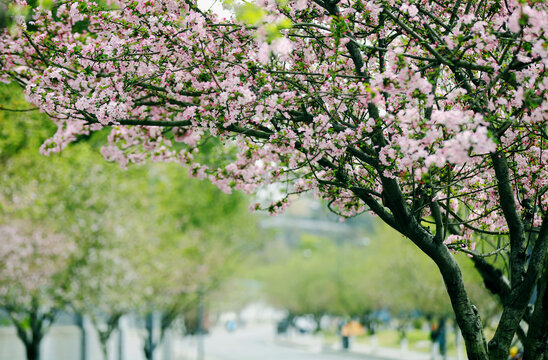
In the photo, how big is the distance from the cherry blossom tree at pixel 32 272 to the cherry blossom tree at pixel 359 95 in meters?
11.2

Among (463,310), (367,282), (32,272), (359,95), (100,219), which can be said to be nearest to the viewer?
(359,95)

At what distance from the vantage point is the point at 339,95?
5.23 metres

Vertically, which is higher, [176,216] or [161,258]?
[176,216]

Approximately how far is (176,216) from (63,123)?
76.5ft

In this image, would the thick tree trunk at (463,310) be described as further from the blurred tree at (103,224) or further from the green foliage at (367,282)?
the blurred tree at (103,224)

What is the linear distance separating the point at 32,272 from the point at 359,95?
14.2m

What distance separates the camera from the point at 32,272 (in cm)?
1689

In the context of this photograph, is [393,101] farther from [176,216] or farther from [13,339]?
[176,216]

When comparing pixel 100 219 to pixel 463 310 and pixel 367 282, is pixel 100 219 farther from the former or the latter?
pixel 367 282

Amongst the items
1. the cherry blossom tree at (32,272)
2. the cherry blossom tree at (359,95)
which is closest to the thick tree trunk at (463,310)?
the cherry blossom tree at (359,95)


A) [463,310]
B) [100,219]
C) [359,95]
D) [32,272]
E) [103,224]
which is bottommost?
[463,310]

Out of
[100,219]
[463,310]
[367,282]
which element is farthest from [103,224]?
[367,282]

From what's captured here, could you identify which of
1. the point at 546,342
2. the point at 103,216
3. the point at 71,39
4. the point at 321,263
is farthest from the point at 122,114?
the point at 321,263

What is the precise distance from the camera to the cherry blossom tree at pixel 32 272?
16.5 meters
